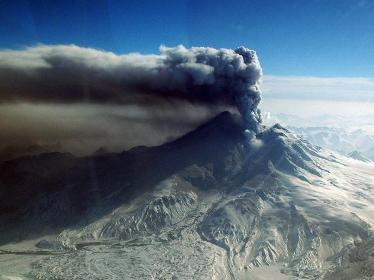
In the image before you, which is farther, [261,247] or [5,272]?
[261,247]

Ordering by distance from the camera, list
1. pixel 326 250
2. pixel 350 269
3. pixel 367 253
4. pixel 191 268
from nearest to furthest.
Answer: pixel 350 269 < pixel 367 253 < pixel 191 268 < pixel 326 250

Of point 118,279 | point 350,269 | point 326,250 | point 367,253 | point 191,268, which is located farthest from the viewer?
point 326,250

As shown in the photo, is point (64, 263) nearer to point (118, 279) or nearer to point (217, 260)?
point (118, 279)

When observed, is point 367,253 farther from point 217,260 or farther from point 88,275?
point 88,275

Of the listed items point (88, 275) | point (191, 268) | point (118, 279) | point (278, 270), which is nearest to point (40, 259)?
point (88, 275)

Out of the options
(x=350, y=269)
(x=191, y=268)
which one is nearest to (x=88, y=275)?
(x=191, y=268)

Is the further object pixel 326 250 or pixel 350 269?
pixel 326 250

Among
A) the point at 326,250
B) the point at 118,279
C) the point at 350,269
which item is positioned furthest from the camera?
the point at 326,250

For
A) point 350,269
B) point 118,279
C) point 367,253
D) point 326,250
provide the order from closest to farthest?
point 350,269 → point 367,253 → point 118,279 → point 326,250

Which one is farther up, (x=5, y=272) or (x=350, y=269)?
(x=350, y=269)
